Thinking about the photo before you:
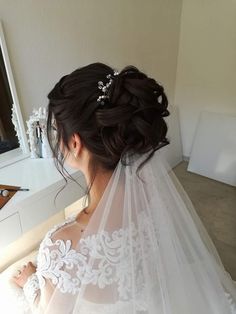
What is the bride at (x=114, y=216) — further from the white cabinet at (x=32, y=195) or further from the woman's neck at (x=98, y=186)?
the white cabinet at (x=32, y=195)

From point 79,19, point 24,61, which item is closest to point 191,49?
point 79,19

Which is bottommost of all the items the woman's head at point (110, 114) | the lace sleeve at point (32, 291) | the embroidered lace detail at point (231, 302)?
the embroidered lace detail at point (231, 302)

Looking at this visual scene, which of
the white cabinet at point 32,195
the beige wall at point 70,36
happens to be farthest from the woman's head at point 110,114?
the beige wall at point 70,36

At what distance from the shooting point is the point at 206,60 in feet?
8.92

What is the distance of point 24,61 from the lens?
53.8 inches

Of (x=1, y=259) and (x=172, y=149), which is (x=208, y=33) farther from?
(x=1, y=259)

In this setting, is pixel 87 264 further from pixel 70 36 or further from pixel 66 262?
pixel 70 36

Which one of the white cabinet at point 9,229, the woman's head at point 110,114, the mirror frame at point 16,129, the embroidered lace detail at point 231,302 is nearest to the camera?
the woman's head at point 110,114

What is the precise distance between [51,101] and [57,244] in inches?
15.8

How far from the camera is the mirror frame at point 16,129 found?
1260 mm

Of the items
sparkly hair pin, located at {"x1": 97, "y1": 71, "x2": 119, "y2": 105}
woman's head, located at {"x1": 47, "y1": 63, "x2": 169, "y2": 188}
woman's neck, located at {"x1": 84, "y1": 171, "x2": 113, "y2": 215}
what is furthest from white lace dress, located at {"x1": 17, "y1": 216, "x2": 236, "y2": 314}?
sparkly hair pin, located at {"x1": 97, "y1": 71, "x2": 119, "y2": 105}

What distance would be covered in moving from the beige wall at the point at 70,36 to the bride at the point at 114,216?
0.73 meters

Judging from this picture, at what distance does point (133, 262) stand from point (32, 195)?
56cm

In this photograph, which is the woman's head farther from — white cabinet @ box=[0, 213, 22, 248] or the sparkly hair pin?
white cabinet @ box=[0, 213, 22, 248]
